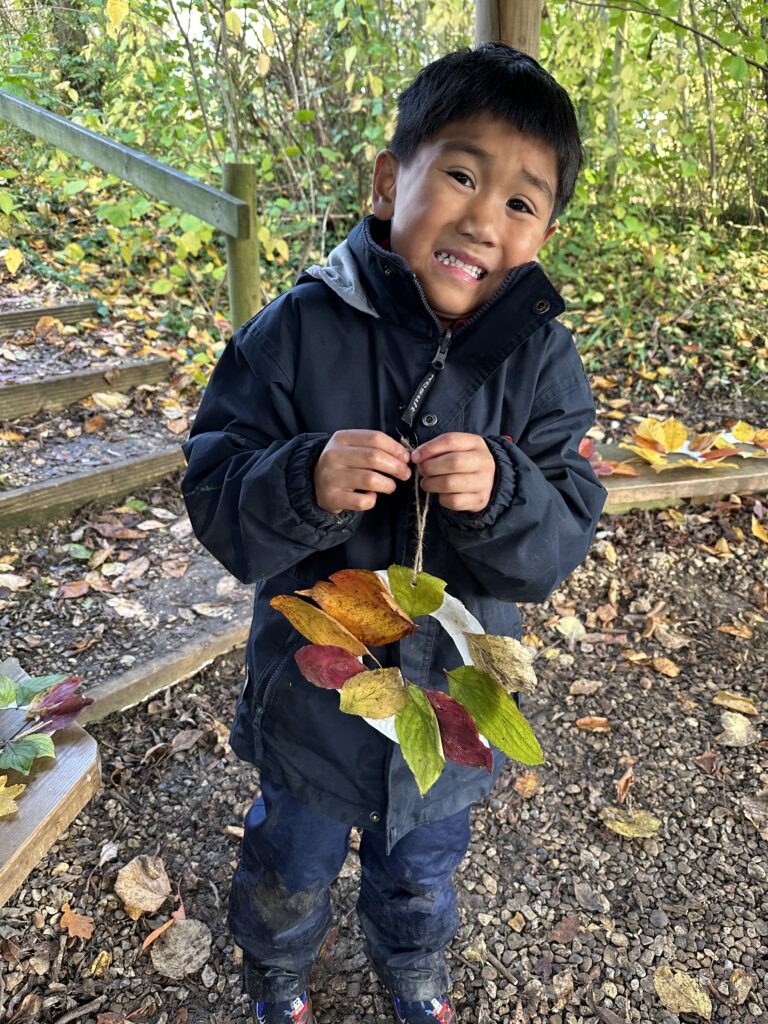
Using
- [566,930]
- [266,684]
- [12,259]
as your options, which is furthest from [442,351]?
[12,259]

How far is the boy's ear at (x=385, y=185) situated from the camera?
1214mm

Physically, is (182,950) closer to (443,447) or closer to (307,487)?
(307,487)

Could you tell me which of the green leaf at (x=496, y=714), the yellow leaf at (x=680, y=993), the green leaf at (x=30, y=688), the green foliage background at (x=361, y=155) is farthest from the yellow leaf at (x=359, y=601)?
the green foliage background at (x=361, y=155)

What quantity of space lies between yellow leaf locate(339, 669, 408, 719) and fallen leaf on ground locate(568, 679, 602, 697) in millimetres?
1525

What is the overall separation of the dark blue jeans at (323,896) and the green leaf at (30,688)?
538 mm

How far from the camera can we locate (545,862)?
6.20 ft

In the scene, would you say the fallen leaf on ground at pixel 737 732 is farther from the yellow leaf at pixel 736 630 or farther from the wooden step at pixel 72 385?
the wooden step at pixel 72 385

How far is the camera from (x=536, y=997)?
1616 millimetres

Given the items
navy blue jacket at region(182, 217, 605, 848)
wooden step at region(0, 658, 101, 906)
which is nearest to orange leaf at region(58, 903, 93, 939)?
wooden step at region(0, 658, 101, 906)

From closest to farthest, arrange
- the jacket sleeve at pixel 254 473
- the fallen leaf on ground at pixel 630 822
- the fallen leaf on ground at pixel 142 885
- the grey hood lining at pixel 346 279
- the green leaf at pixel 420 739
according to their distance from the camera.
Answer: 1. the green leaf at pixel 420 739
2. the jacket sleeve at pixel 254 473
3. the grey hood lining at pixel 346 279
4. the fallen leaf on ground at pixel 142 885
5. the fallen leaf on ground at pixel 630 822

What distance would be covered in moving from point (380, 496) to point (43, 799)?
0.85 metres

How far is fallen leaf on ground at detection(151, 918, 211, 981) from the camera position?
1.62 m

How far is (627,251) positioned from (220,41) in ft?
9.68

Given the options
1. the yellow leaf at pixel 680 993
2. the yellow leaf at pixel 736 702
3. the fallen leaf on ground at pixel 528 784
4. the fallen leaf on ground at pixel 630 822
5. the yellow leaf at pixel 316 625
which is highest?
the yellow leaf at pixel 316 625
